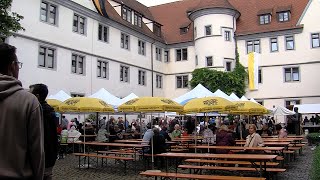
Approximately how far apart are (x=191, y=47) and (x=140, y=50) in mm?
7090

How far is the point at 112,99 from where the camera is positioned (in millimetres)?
21141

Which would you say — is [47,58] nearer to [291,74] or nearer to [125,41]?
[125,41]

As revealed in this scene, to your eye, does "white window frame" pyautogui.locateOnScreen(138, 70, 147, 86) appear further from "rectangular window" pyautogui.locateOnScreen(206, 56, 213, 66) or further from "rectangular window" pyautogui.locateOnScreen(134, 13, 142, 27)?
"rectangular window" pyautogui.locateOnScreen(206, 56, 213, 66)

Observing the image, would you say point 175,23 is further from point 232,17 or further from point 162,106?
point 162,106

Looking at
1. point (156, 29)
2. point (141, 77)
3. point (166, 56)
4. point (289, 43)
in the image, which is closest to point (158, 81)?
point (166, 56)

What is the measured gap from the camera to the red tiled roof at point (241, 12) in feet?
132

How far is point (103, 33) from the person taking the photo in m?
34.2

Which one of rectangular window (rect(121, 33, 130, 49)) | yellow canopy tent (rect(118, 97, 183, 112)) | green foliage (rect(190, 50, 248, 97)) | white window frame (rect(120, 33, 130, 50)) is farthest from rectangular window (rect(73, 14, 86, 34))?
yellow canopy tent (rect(118, 97, 183, 112))

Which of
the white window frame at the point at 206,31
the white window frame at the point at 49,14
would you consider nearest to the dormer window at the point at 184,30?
the white window frame at the point at 206,31

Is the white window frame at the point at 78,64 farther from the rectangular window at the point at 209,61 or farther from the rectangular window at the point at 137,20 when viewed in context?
the rectangular window at the point at 209,61

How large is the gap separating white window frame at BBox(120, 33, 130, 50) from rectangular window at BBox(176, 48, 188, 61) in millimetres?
9004

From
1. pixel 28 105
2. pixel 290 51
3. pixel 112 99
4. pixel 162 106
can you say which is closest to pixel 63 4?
pixel 112 99

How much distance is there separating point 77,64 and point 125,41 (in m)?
8.08

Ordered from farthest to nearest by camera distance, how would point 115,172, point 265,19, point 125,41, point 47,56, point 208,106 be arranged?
point 265,19, point 125,41, point 47,56, point 208,106, point 115,172
